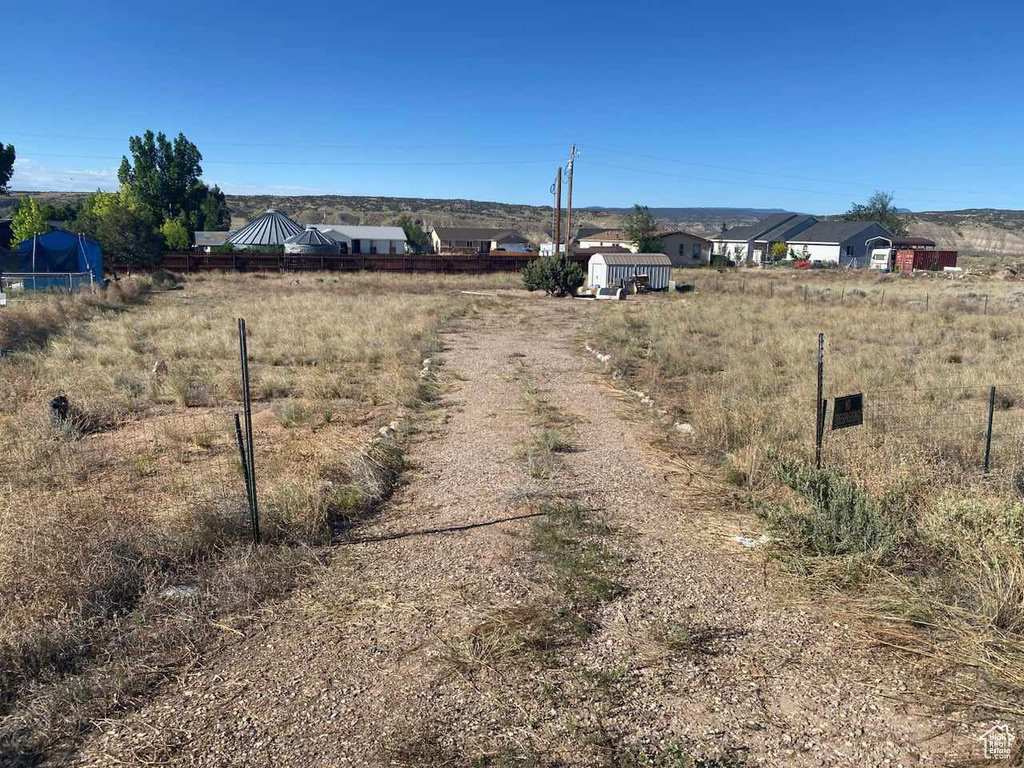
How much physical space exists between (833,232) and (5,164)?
89.4 m

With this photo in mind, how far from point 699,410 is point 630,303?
2195 centimetres

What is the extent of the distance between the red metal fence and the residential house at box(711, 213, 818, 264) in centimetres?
3096

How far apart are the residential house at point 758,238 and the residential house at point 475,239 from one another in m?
22.2

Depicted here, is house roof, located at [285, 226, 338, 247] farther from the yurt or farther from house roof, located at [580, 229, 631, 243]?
house roof, located at [580, 229, 631, 243]

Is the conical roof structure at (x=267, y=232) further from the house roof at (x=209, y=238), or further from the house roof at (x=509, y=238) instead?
the house roof at (x=509, y=238)

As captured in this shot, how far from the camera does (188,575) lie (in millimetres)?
5641

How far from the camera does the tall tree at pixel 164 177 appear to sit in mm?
72688

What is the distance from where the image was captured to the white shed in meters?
36.4

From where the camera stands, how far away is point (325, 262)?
5003cm

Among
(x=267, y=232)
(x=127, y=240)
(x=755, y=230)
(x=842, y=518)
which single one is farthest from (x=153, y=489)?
(x=755, y=230)

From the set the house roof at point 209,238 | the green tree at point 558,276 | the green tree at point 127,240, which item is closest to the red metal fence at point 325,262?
the green tree at point 127,240

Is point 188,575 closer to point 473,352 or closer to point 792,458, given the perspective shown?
point 792,458

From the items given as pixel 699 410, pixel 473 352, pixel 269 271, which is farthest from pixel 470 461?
pixel 269 271

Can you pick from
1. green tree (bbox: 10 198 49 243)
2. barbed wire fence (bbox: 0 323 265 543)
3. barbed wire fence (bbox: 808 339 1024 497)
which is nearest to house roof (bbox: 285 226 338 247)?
green tree (bbox: 10 198 49 243)
